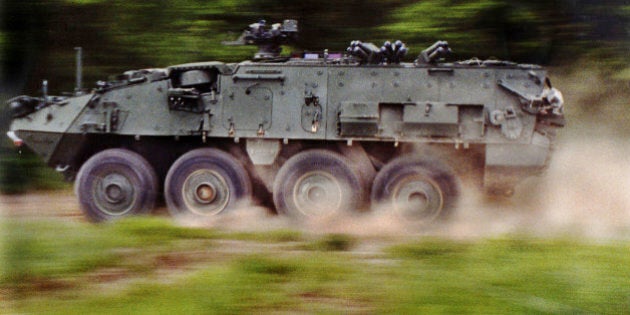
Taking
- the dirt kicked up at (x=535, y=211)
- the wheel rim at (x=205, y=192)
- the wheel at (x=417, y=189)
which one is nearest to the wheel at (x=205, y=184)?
the wheel rim at (x=205, y=192)

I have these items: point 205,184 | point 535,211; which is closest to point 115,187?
point 205,184

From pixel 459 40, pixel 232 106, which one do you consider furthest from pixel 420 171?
pixel 459 40

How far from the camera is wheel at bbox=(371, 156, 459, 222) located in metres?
10.1

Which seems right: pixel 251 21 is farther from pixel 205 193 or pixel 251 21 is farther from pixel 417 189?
pixel 417 189

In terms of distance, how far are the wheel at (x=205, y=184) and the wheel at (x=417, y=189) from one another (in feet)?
5.70

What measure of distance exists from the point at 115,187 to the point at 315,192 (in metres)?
2.53

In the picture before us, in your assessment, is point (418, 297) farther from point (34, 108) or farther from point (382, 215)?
point (34, 108)

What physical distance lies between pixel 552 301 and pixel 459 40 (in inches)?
317

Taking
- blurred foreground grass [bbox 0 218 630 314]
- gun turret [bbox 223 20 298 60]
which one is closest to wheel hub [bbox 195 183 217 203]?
gun turret [bbox 223 20 298 60]

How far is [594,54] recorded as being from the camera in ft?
43.9

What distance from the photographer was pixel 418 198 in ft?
33.2

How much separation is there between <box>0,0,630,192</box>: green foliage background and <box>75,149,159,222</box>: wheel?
7.19 feet

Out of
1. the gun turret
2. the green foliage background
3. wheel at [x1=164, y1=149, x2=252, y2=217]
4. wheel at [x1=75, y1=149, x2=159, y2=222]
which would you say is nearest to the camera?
wheel at [x1=164, y1=149, x2=252, y2=217]

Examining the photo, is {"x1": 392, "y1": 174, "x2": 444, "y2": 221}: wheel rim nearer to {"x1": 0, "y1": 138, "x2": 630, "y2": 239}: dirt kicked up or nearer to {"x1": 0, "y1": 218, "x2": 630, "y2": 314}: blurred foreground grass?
{"x1": 0, "y1": 138, "x2": 630, "y2": 239}: dirt kicked up
